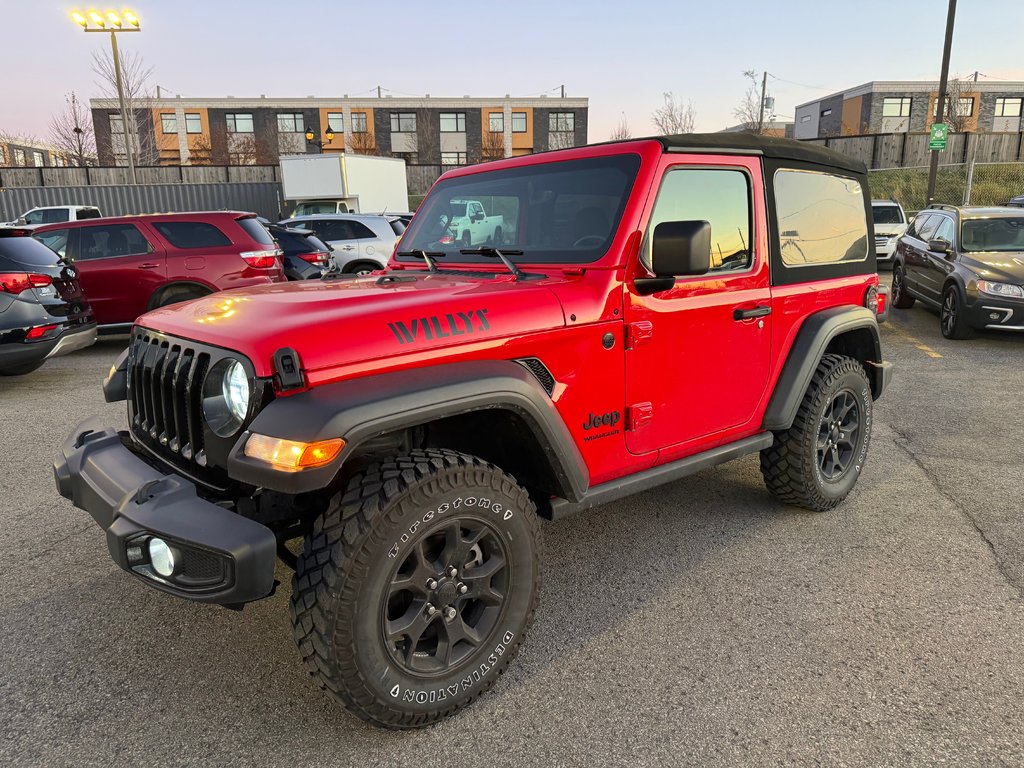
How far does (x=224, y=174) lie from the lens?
33969 mm

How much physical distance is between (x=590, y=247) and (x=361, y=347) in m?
1.16

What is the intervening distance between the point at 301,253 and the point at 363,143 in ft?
152

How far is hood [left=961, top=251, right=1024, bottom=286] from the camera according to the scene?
28.4 ft

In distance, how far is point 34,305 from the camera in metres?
6.86

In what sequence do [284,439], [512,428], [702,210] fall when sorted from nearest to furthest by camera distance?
[284,439] → [512,428] → [702,210]

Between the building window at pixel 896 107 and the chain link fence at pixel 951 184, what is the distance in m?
27.2

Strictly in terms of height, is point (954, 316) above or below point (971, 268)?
below

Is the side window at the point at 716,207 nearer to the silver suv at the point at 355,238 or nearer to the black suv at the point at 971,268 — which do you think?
the black suv at the point at 971,268

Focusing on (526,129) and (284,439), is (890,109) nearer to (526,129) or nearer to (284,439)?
(526,129)

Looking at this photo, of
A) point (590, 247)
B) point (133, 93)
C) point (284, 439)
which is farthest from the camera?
point (133, 93)

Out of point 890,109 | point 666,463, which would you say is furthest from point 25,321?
point 890,109

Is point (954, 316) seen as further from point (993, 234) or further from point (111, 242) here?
point (111, 242)

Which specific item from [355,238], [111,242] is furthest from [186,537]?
[355,238]

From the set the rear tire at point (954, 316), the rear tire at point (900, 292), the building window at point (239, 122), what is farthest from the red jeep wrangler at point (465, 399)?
the building window at point (239, 122)
